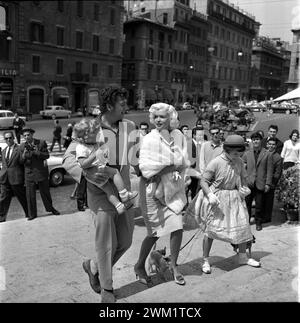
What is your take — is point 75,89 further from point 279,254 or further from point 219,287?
point 279,254

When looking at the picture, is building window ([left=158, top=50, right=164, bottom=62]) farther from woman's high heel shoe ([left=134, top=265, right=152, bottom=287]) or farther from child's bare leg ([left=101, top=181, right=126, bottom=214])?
woman's high heel shoe ([left=134, top=265, right=152, bottom=287])

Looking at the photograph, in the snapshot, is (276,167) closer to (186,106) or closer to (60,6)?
(186,106)

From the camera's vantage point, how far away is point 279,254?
434 cm

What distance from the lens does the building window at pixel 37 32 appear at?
132 inches

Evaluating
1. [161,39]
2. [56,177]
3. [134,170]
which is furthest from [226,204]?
[56,177]

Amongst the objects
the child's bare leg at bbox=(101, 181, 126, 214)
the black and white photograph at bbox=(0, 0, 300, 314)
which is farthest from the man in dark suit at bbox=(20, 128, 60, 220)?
the child's bare leg at bbox=(101, 181, 126, 214)

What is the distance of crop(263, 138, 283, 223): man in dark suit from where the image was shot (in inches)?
244

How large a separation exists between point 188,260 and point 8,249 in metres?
2.06

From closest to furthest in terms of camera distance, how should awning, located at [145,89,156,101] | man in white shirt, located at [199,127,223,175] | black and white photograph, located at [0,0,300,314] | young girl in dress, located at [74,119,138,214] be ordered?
young girl in dress, located at [74,119,138,214] → black and white photograph, located at [0,0,300,314] → awning, located at [145,89,156,101] → man in white shirt, located at [199,127,223,175]

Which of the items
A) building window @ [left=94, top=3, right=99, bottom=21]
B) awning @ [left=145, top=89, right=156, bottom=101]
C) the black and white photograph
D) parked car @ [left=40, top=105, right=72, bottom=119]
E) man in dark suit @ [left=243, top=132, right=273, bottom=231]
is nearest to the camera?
the black and white photograph

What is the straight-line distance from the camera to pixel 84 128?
313 centimetres

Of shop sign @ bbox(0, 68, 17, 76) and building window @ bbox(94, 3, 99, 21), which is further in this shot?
Answer: building window @ bbox(94, 3, 99, 21)

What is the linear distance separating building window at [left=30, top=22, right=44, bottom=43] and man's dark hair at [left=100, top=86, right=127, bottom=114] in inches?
30.3

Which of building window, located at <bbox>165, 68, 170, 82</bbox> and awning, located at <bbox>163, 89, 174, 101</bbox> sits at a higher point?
building window, located at <bbox>165, 68, 170, 82</bbox>
